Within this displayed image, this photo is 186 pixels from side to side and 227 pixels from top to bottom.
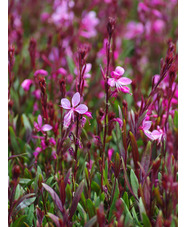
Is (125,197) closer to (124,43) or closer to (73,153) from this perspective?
(73,153)

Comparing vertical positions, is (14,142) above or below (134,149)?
below

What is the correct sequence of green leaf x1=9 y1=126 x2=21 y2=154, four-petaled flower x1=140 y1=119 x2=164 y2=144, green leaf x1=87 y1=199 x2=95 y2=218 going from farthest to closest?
green leaf x1=9 y1=126 x2=21 y2=154, four-petaled flower x1=140 y1=119 x2=164 y2=144, green leaf x1=87 y1=199 x2=95 y2=218

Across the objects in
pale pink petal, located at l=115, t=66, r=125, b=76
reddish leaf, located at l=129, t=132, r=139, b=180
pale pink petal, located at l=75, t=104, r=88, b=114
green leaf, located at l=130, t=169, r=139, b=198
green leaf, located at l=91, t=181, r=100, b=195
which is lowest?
green leaf, located at l=91, t=181, r=100, b=195

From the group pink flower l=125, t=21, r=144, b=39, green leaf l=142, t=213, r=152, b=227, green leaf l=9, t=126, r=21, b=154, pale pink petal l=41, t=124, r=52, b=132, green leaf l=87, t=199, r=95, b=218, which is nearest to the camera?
green leaf l=142, t=213, r=152, b=227

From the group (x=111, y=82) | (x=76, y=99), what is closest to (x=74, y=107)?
(x=76, y=99)

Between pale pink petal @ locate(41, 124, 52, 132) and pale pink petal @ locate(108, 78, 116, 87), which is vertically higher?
pale pink petal @ locate(108, 78, 116, 87)

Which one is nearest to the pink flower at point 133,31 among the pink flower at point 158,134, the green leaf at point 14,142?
the green leaf at point 14,142

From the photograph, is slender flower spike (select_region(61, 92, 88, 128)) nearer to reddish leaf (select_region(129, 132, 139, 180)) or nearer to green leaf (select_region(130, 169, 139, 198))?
reddish leaf (select_region(129, 132, 139, 180))

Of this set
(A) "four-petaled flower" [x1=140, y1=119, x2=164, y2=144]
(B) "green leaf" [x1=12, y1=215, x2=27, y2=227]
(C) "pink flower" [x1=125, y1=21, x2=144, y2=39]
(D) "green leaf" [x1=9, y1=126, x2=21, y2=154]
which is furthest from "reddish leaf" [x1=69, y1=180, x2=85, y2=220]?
(C) "pink flower" [x1=125, y1=21, x2=144, y2=39]

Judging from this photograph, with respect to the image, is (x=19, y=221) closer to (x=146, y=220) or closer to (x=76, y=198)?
(x=76, y=198)

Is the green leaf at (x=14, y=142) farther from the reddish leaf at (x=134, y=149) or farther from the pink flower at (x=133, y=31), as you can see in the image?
the pink flower at (x=133, y=31)

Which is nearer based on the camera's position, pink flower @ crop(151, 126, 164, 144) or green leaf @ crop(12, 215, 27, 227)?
green leaf @ crop(12, 215, 27, 227)
